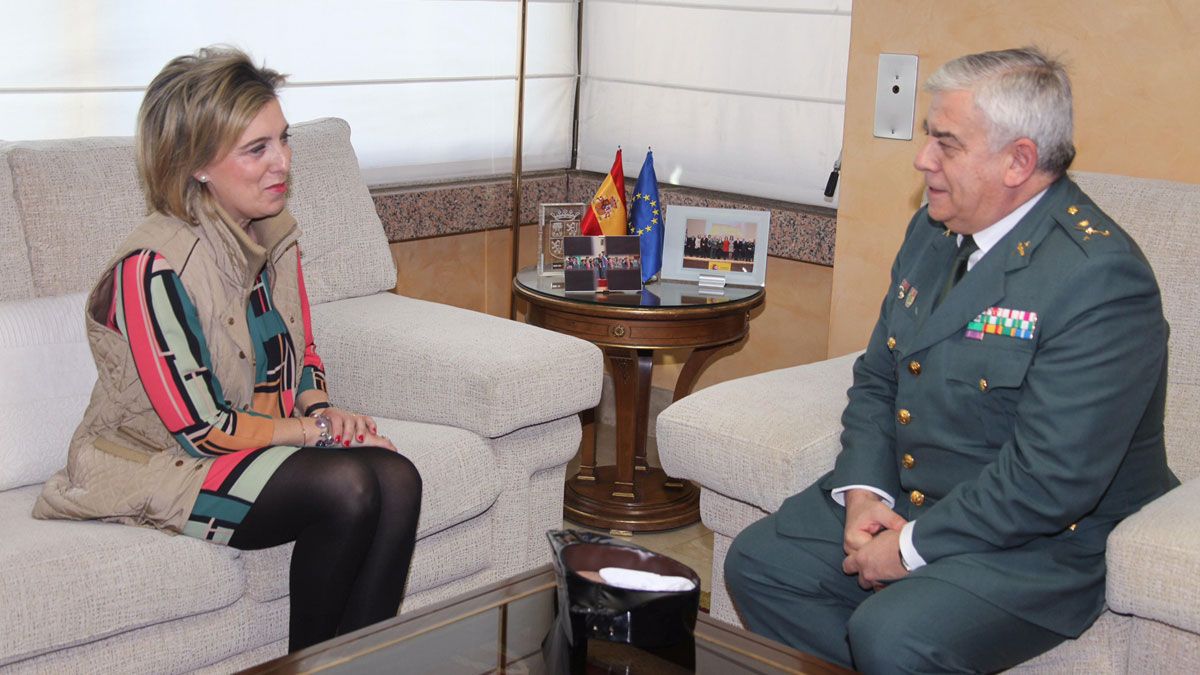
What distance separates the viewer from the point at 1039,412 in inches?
66.8

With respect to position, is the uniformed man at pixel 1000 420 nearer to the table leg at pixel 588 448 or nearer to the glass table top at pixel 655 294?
the glass table top at pixel 655 294

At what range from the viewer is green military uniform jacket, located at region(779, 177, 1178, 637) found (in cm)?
168

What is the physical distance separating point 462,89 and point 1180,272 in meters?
1.99

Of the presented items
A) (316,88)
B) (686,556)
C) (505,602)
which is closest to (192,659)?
(505,602)

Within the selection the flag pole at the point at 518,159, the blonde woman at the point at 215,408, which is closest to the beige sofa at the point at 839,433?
the blonde woman at the point at 215,408

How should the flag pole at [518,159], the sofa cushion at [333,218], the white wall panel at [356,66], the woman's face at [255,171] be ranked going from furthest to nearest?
the flag pole at [518,159] → the white wall panel at [356,66] → the sofa cushion at [333,218] → the woman's face at [255,171]

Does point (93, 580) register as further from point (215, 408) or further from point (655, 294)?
point (655, 294)

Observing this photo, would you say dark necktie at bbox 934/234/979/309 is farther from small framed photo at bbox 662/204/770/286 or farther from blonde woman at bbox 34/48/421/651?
small framed photo at bbox 662/204/770/286

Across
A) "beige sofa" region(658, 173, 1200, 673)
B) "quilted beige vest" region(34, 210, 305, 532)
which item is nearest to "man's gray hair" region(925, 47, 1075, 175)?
"beige sofa" region(658, 173, 1200, 673)

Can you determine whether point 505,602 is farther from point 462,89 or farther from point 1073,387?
point 462,89

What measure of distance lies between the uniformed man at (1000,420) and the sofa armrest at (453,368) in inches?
23.1

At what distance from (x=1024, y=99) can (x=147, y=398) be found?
1327 millimetres

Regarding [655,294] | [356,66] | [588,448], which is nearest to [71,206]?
[356,66]

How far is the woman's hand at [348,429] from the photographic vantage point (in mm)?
2057
